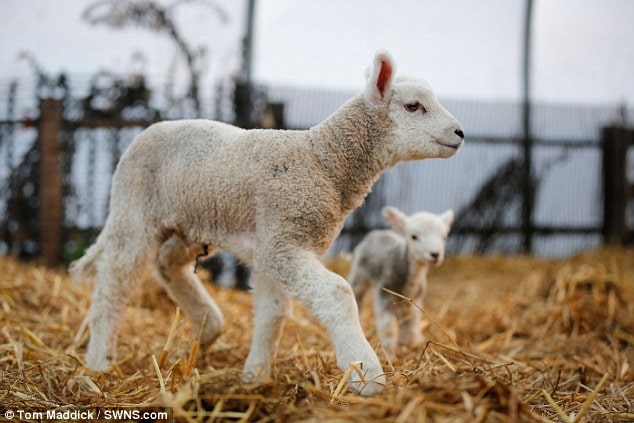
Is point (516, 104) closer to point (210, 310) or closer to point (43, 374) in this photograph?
point (210, 310)

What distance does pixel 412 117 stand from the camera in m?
2.95

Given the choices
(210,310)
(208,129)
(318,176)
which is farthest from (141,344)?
(318,176)

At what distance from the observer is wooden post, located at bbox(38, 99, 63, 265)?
7.32m

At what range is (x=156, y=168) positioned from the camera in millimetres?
3393

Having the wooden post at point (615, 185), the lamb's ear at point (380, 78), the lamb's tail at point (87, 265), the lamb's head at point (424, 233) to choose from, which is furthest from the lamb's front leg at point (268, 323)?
the wooden post at point (615, 185)

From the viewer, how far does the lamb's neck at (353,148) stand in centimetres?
299

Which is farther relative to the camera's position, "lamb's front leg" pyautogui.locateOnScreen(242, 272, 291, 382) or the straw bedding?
"lamb's front leg" pyautogui.locateOnScreen(242, 272, 291, 382)

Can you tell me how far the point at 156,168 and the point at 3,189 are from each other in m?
4.97

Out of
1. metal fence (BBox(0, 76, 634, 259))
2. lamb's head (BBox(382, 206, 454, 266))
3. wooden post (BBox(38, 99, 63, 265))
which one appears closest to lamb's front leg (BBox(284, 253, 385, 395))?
lamb's head (BBox(382, 206, 454, 266))

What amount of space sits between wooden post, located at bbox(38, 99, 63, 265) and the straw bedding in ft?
2.00

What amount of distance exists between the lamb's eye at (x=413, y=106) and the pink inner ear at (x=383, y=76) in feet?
0.43

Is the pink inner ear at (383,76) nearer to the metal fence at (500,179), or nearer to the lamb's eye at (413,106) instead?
the lamb's eye at (413,106)

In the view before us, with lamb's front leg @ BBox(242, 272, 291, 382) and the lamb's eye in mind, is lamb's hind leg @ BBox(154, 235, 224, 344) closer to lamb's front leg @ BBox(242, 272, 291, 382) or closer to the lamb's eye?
lamb's front leg @ BBox(242, 272, 291, 382)

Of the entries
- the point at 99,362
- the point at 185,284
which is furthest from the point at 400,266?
the point at 99,362
